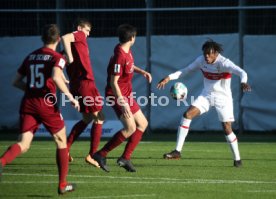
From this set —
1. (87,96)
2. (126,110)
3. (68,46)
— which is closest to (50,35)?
(126,110)

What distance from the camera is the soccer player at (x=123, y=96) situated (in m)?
12.7

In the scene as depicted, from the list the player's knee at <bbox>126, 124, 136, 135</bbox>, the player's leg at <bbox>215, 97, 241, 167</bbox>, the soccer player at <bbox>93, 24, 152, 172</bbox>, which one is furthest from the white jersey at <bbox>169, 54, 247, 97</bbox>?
the player's knee at <bbox>126, 124, 136, 135</bbox>

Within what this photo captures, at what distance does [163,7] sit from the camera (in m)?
23.3

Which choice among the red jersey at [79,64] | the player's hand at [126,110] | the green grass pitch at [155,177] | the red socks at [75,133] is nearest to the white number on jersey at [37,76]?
the green grass pitch at [155,177]

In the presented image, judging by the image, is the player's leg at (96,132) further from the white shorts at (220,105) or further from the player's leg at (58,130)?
the player's leg at (58,130)

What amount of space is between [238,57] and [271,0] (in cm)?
179

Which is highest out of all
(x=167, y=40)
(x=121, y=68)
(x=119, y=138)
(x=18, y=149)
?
(x=121, y=68)

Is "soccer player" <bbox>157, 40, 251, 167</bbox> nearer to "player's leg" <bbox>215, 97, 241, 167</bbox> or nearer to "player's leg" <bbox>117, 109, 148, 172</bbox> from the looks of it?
"player's leg" <bbox>215, 97, 241, 167</bbox>

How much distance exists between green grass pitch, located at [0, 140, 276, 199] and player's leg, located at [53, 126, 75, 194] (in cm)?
13

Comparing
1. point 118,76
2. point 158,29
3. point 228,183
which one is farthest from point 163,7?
point 228,183

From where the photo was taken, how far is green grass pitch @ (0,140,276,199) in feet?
34.6

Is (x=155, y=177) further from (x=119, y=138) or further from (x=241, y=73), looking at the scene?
(x=241, y=73)

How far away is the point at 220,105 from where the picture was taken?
1476 cm

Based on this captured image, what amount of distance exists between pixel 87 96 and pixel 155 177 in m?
2.17
